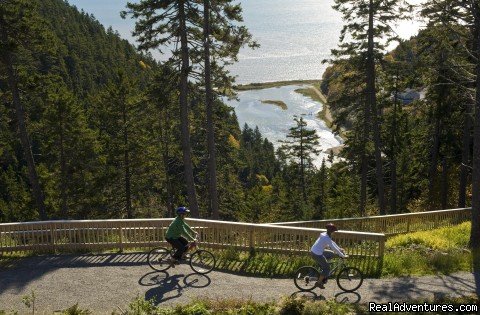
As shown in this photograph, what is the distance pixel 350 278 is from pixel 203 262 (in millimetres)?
4264

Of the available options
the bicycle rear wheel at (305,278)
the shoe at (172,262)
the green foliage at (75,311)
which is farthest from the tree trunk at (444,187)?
the green foliage at (75,311)

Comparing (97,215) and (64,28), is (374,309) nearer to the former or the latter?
(97,215)

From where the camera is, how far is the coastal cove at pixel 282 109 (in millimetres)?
98625

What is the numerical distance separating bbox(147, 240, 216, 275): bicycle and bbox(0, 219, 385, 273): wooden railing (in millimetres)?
1370

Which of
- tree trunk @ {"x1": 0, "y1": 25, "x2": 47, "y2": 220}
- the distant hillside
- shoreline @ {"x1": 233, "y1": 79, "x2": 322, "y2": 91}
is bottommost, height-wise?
A: tree trunk @ {"x1": 0, "y1": 25, "x2": 47, "y2": 220}

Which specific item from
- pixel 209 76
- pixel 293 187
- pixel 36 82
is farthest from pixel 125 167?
pixel 293 187

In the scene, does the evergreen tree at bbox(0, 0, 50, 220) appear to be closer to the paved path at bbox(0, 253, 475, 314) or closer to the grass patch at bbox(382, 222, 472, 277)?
the paved path at bbox(0, 253, 475, 314)

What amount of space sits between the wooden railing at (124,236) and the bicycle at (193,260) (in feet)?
4.50

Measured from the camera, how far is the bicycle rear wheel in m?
12.1

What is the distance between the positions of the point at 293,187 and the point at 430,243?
4471 centimetres

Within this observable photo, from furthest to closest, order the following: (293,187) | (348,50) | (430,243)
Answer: (293,187) → (348,50) → (430,243)

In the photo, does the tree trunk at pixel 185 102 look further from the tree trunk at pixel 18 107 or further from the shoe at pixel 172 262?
the shoe at pixel 172 262

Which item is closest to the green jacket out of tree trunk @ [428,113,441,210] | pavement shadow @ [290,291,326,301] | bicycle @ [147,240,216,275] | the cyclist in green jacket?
the cyclist in green jacket

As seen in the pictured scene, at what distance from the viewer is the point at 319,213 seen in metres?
50.7
